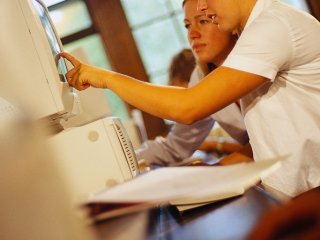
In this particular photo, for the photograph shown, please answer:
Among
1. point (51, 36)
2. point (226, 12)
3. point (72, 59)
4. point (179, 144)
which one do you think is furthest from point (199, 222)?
point (179, 144)

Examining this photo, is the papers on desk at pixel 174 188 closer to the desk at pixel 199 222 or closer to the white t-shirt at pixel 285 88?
the desk at pixel 199 222

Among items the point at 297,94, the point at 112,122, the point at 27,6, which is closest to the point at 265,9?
the point at 297,94

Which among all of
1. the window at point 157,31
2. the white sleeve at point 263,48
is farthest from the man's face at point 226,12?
the window at point 157,31

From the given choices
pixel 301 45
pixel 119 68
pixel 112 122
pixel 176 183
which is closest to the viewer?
pixel 176 183

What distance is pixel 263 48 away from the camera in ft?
2.68

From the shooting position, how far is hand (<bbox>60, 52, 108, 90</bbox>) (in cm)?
102

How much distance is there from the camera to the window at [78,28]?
12.4 ft

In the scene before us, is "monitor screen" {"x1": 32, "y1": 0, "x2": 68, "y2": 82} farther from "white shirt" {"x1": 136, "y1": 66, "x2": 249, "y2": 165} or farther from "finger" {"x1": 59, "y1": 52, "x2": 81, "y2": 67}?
"white shirt" {"x1": 136, "y1": 66, "x2": 249, "y2": 165}

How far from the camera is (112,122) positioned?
108 centimetres

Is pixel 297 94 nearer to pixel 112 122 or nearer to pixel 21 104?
pixel 112 122

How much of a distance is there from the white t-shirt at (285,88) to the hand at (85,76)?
14.7 inches

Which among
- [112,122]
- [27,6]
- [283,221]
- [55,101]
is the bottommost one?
[283,221]

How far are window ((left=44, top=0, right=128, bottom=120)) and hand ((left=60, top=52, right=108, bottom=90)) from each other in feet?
8.69

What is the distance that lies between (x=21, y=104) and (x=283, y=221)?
28 centimetres
